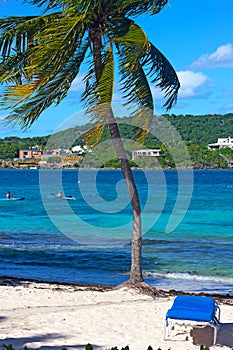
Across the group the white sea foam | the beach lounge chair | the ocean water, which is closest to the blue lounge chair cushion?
the beach lounge chair

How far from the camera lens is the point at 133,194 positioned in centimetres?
1163

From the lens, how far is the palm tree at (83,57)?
10.1 metres

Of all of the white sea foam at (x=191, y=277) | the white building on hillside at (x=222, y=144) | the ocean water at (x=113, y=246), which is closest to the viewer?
the white sea foam at (x=191, y=277)

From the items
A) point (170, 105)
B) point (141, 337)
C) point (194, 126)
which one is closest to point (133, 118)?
point (170, 105)

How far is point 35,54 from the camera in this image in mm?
10148

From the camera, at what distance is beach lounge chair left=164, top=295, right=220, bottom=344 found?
760 cm

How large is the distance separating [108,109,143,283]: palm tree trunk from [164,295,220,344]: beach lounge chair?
11.5 ft

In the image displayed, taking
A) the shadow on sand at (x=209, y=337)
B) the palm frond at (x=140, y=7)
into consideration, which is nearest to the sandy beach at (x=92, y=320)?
the shadow on sand at (x=209, y=337)

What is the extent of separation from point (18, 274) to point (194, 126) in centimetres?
7437

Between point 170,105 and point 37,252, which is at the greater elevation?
point 170,105

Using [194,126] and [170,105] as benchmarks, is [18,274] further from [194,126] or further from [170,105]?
[194,126]

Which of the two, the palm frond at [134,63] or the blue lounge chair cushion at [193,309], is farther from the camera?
the palm frond at [134,63]

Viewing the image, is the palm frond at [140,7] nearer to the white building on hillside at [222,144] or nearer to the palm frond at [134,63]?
the palm frond at [134,63]

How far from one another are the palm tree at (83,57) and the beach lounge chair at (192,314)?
11.8 ft
